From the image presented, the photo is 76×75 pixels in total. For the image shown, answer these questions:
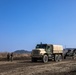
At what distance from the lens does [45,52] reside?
45125 mm

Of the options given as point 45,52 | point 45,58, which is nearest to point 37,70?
point 45,58

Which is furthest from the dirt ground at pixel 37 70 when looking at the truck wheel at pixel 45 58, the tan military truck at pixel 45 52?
the truck wheel at pixel 45 58

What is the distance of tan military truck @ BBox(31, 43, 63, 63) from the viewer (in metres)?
44.2

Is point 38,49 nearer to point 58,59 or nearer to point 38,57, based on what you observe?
point 38,57

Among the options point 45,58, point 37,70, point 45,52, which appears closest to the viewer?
point 37,70

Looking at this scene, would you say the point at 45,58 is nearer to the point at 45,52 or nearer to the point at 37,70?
the point at 45,52

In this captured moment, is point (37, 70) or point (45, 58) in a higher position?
point (45, 58)

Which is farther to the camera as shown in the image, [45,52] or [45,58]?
[45,52]

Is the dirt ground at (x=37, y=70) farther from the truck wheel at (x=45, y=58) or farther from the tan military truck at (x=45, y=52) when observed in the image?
the truck wheel at (x=45, y=58)

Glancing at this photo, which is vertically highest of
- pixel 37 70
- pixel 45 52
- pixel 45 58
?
pixel 45 52

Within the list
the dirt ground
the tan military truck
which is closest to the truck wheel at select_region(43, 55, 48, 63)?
the tan military truck

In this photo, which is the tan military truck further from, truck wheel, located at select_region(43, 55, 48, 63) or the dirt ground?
the dirt ground

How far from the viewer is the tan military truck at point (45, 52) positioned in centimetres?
4422

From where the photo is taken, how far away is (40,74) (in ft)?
82.5
